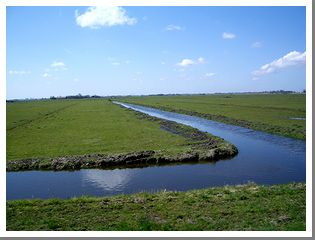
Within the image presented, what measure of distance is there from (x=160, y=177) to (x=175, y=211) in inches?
363

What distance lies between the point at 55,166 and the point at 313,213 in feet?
69.4

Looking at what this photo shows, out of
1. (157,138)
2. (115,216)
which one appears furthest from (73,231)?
(157,138)

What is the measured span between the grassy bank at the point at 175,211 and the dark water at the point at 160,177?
12.7ft

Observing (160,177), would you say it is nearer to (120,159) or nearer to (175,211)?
(120,159)

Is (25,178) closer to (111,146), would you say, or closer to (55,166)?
(55,166)

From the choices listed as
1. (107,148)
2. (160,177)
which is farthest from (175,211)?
(107,148)

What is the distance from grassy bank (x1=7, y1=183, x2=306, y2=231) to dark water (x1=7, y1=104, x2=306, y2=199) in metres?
3.86

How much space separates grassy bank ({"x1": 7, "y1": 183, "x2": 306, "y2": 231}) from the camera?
43.0 ft

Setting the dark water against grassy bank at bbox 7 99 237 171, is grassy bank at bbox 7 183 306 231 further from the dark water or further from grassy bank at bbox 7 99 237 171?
grassy bank at bbox 7 99 237 171

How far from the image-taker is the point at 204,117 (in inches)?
2682

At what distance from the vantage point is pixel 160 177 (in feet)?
78.8

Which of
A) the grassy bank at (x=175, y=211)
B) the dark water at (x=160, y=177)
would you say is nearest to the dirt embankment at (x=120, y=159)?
the dark water at (x=160, y=177)

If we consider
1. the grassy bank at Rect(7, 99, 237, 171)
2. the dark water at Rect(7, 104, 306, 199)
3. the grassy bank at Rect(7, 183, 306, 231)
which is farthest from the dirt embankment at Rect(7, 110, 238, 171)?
the grassy bank at Rect(7, 183, 306, 231)

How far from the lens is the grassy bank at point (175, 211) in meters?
13.1
